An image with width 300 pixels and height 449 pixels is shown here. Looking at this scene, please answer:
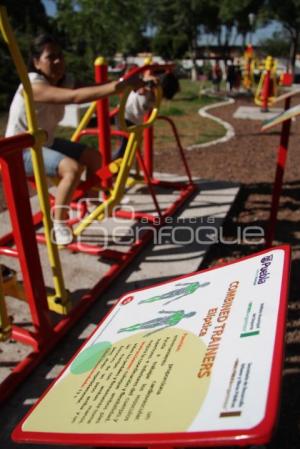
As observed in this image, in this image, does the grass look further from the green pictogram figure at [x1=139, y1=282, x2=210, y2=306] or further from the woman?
the green pictogram figure at [x1=139, y1=282, x2=210, y2=306]

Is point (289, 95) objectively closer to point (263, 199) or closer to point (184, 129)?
point (263, 199)

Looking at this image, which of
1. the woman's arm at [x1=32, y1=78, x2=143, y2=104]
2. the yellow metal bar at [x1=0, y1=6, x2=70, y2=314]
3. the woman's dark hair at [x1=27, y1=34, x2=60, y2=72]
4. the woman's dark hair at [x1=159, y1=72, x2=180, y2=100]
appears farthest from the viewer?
the woman's dark hair at [x1=159, y1=72, x2=180, y2=100]

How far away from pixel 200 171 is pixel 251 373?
185 inches

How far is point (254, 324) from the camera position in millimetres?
970

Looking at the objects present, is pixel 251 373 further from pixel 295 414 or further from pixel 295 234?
pixel 295 234

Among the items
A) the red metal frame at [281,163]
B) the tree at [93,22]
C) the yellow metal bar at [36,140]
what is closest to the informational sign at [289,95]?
the red metal frame at [281,163]

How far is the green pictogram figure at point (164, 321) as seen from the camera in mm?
1173

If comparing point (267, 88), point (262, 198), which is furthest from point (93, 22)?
point (262, 198)

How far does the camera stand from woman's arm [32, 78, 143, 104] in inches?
88.0

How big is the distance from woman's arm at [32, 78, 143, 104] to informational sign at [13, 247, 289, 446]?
51.2 inches

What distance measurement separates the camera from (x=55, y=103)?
231 centimetres

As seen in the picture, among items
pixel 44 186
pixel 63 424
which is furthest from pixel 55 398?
pixel 44 186

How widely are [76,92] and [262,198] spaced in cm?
277

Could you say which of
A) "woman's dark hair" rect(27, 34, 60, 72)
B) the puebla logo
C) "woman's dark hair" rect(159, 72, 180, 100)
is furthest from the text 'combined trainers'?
"woman's dark hair" rect(159, 72, 180, 100)
